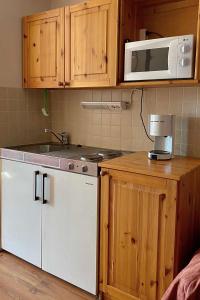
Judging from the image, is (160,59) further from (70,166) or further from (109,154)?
(70,166)

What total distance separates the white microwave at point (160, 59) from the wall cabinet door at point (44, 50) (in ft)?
2.23

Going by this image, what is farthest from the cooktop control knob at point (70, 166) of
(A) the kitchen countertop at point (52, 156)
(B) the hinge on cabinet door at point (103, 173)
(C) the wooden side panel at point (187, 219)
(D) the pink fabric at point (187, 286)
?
(D) the pink fabric at point (187, 286)

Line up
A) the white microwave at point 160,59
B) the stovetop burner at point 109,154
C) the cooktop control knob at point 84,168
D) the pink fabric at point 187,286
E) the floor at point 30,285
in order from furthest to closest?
1. the stovetop burner at point 109,154
2. the floor at point 30,285
3. the cooktop control knob at point 84,168
4. the white microwave at point 160,59
5. the pink fabric at point 187,286

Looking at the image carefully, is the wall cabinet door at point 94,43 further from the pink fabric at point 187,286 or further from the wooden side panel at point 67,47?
the pink fabric at point 187,286

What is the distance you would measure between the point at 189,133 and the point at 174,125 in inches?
6.4

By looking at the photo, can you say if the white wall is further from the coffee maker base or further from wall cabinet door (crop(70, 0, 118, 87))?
the coffee maker base

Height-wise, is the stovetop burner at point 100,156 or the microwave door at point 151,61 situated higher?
the microwave door at point 151,61

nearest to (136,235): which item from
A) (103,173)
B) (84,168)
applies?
(103,173)

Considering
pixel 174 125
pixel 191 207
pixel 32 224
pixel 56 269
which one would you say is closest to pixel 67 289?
pixel 56 269

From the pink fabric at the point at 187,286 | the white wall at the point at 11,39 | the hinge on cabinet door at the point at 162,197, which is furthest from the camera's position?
the white wall at the point at 11,39

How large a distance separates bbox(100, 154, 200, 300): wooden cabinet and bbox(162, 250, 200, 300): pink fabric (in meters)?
0.29

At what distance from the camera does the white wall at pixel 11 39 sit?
2.61 meters

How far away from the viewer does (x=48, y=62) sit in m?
2.61

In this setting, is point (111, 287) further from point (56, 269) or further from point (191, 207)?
point (191, 207)
